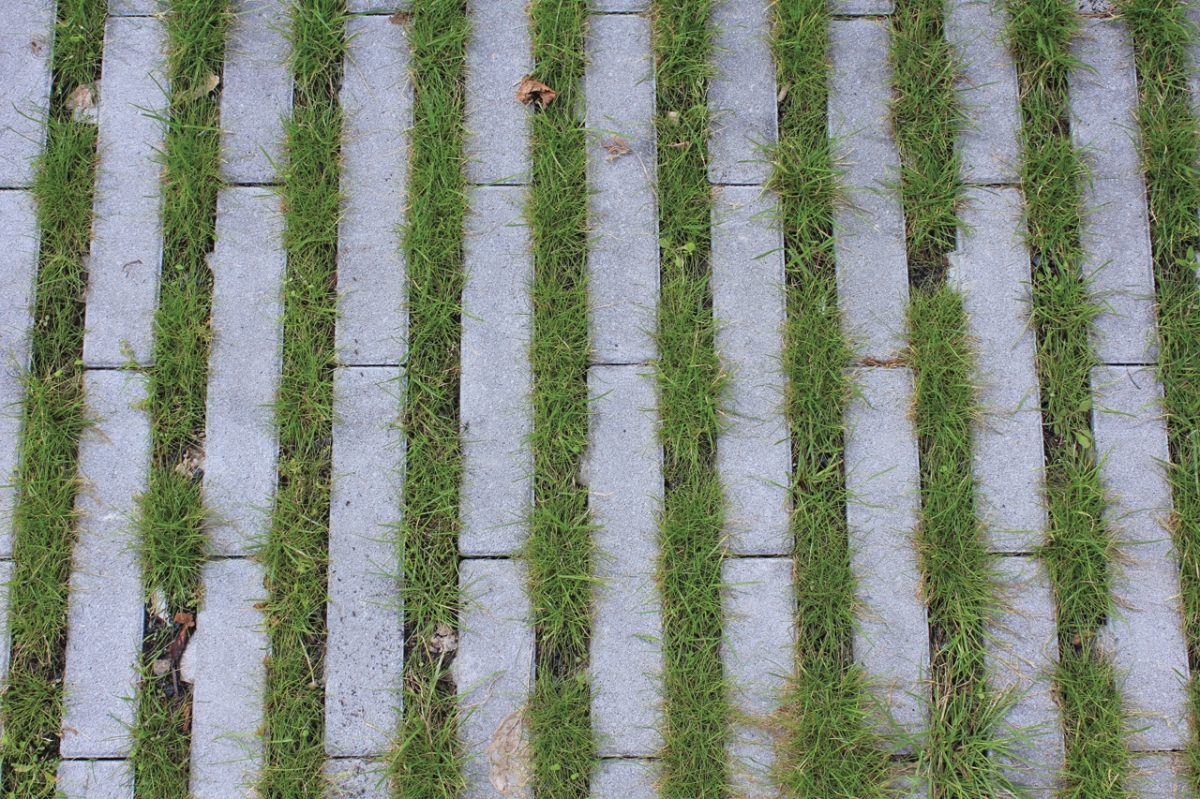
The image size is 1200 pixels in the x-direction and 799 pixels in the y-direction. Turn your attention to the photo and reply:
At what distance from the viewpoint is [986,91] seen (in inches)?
110

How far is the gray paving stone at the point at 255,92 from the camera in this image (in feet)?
8.98

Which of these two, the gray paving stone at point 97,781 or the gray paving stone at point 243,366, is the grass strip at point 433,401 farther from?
the gray paving stone at point 97,781

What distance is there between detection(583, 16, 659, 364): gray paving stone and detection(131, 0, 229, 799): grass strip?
1.19m

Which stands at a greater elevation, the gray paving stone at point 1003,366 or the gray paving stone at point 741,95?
the gray paving stone at point 741,95

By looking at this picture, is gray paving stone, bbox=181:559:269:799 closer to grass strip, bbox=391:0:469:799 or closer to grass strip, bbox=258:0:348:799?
grass strip, bbox=258:0:348:799

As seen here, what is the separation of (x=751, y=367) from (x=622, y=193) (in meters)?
0.67

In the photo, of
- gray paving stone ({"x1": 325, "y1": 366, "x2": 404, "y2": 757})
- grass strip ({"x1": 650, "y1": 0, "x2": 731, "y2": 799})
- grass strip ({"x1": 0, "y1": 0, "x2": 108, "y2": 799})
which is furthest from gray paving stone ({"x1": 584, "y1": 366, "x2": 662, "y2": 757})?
grass strip ({"x1": 0, "y1": 0, "x2": 108, "y2": 799})

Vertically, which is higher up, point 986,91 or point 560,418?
point 986,91

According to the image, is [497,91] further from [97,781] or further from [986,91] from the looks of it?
[97,781]

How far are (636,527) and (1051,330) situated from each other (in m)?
1.41

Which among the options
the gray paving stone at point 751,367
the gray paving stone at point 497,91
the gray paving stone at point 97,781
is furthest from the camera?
the gray paving stone at point 497,91

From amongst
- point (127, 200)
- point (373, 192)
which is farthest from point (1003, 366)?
point (127, 200)

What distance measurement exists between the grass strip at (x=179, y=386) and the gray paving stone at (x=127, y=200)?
0.05 metres

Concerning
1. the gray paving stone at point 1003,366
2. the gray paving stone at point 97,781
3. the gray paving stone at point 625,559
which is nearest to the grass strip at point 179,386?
the gray paving stone at point 97,781
